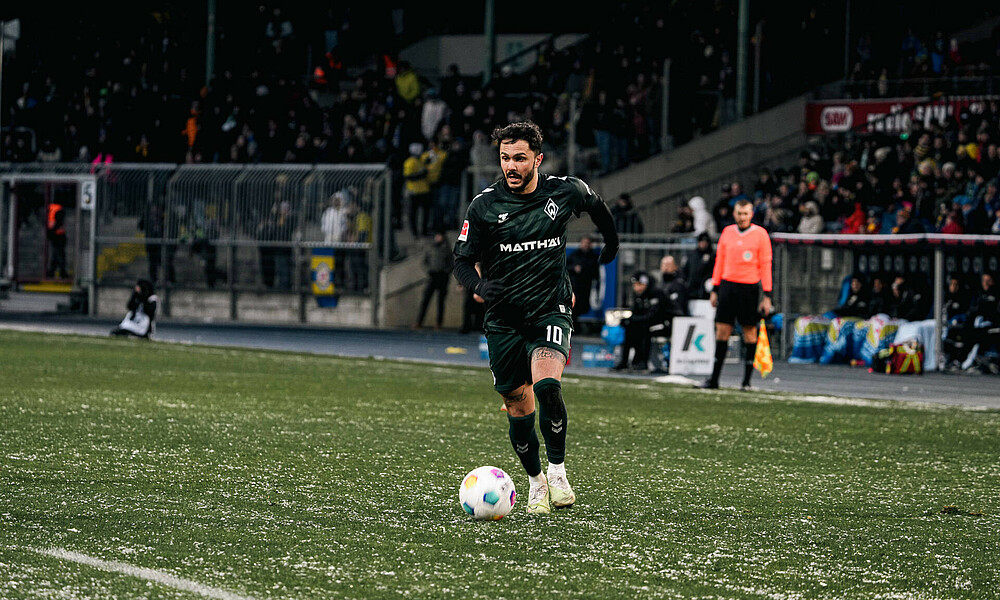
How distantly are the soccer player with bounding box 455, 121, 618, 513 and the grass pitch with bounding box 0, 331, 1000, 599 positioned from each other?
0.36 metres

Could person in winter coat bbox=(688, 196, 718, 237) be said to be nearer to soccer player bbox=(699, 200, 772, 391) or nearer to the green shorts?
soccer player bbox=(699, 200, 772, 391)

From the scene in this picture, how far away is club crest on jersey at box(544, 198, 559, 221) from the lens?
7.35m

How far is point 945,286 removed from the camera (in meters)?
21.0

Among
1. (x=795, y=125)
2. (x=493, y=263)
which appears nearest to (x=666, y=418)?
(x=493, y=263)

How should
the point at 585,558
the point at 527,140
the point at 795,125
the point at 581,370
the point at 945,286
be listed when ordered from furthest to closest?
the point at 795,125 → the point at 945,286 → the point at 581,370 → the point at 527,140 → the point at 585,558

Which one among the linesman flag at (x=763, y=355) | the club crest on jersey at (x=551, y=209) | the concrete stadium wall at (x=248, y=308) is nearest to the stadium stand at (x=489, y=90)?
the concrete stadium wall at (x=248, y=308)

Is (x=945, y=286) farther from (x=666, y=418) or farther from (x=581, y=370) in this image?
(x=666, y=418)

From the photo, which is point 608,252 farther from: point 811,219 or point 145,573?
point 811,219

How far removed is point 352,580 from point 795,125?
2264 cm

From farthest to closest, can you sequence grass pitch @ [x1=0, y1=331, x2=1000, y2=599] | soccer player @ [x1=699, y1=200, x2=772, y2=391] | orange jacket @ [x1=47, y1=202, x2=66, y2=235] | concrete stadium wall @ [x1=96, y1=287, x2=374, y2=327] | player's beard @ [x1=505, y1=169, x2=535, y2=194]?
orange jacket @ [x1=47, y1=202, x2=66, y2=235] → concrete stadium wall @ [x1=96, y1=287, x2=374, y2=327] → soccer player @ [x1=699, y1=200, x2=772, y2=391] → player's beard @ [x1=505, y1=169, x2=535, y2=194] → grass pitch @ [x1=0, y1=331, x2=1000, y2=599]

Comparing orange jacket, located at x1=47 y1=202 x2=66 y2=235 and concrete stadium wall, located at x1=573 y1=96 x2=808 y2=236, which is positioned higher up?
concrete stadium wall, located at x1=573 y1=96 x2=808 y2=236

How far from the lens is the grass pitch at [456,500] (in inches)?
219

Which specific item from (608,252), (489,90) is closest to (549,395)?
(608,252)

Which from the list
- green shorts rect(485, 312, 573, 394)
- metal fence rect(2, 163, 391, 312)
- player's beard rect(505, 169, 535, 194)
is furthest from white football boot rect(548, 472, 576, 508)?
metal fence rect(2, 163, 391, 312)
